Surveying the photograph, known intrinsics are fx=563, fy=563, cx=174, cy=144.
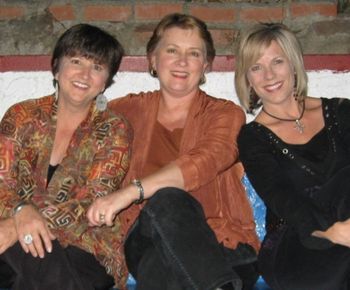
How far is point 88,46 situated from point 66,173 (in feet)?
1.65

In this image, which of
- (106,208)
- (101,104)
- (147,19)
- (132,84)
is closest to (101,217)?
(106,208)

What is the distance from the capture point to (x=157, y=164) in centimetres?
226

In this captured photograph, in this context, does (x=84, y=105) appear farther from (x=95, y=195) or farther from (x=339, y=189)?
(x=339, y=189)

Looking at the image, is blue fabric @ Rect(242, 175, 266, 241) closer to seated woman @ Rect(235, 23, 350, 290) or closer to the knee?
seated woman @ Rect(235, 23, 350, 290)

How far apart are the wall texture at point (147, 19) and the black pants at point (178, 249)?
53.9 inches

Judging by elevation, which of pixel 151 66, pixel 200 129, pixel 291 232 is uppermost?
pixel 151 66

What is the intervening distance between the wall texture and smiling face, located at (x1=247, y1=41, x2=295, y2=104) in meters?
0.76

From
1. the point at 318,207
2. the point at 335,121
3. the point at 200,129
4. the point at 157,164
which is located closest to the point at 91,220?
the point at 157,164

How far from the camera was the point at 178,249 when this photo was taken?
5.57 ft

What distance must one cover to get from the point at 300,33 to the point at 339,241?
4.96 feet

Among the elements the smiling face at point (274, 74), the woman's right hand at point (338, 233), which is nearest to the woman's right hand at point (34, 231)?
the woman's right hand at point (338, 233)

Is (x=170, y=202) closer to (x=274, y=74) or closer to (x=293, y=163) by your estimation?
(x=293, y=163)

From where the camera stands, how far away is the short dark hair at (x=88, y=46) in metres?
2.19

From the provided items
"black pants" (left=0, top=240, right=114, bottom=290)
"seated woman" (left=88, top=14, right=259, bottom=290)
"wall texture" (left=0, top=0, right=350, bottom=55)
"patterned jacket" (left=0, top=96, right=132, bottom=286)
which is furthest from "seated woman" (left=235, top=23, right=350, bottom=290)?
"wall texture" (left=0, top=0, right=350, bottom=55)
